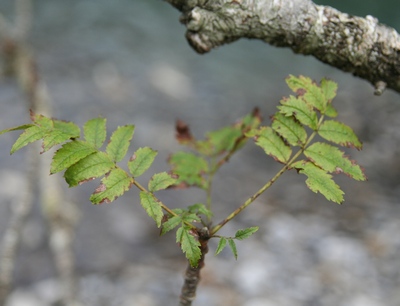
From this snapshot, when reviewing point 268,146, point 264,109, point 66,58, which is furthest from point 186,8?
point 66,58

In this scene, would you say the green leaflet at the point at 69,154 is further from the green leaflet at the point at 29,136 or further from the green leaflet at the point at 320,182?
the green leaflet at the point at 320,182

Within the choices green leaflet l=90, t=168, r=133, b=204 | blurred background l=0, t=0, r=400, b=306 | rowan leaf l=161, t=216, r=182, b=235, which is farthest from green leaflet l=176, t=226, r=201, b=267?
blurred background l=0, t=0, r=400, b=306

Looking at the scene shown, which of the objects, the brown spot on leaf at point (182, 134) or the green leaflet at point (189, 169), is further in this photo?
the brown spot on leaf at point (182, 134)

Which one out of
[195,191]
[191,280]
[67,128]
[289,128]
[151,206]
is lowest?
[191,280]

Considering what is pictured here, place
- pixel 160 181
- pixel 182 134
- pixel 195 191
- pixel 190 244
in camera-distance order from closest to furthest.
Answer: pixel 190 244 → pixel 160 181 → pixel 182 134 → pixel 195 191

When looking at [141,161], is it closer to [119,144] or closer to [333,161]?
[119,144]

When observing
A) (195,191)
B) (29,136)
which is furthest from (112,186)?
(195,191)

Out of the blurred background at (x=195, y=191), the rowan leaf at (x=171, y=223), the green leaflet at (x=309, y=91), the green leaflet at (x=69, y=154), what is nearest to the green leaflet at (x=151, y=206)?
the rowan leaf at (x=171, y=223)
